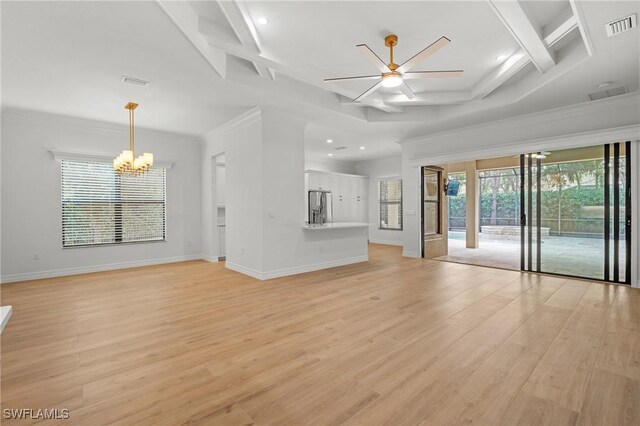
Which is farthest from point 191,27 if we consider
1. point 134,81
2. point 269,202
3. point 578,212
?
point 578,212

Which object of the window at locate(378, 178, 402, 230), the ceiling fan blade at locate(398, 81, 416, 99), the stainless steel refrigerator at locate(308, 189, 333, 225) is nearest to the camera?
the ceiling fan blade at locate(398, 81, 416, 99)

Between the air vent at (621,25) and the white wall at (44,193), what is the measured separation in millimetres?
7507

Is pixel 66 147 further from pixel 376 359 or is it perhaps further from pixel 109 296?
pixel 376 359

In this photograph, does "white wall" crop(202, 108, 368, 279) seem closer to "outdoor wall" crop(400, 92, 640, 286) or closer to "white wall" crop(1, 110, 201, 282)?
"white wall" crop(1, 110, 201, 282)

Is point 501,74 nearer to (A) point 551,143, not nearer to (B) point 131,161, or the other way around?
(A) point 551,143

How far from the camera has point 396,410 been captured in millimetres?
1785

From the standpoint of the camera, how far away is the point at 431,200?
7621 millimetres

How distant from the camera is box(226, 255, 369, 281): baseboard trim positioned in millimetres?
5173

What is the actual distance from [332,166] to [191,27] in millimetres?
7984

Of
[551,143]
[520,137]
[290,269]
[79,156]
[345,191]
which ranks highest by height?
[520,137]

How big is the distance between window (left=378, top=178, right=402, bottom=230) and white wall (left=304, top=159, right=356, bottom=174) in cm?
139

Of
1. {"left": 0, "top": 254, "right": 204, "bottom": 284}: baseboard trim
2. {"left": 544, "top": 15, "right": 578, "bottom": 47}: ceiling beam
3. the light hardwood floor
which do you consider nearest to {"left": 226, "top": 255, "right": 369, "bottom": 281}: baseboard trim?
the light hardwood floor

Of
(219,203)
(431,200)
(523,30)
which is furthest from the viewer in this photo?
(431,200)

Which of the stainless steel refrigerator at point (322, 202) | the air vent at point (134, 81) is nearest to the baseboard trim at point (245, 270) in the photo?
the air vent at point (134, 81)
